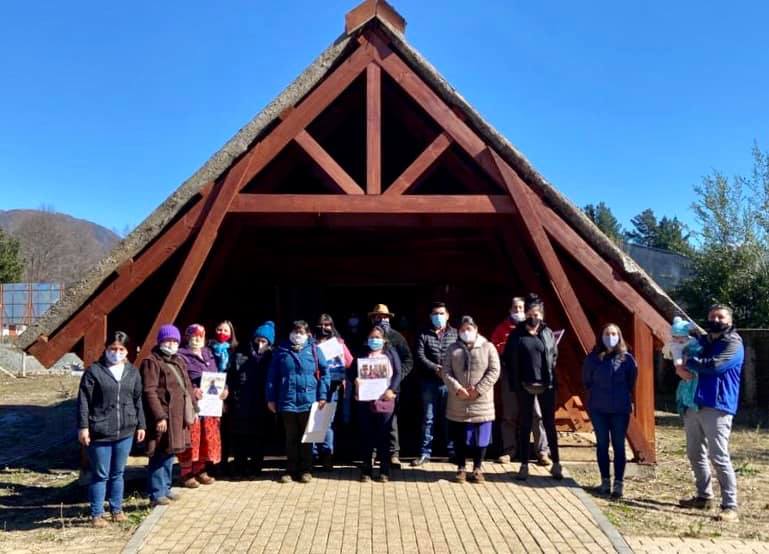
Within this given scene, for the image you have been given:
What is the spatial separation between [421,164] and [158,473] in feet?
13.2

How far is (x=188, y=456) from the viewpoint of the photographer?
264 inches

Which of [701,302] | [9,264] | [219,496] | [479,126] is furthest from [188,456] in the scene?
[9,264]

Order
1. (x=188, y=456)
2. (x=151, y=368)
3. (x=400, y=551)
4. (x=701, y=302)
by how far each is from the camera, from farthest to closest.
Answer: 1. (x=701, y=302)
2. (x=188, y=456)
3. (x=151, y=368)
4. (x=400, y=551)

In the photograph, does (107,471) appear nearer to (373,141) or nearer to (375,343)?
(375,343)

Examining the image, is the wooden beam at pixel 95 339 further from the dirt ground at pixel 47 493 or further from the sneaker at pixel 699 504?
the sneaker at pixel 699 504

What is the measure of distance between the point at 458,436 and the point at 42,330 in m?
4.36

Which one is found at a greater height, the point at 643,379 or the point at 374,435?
the point at 643,379

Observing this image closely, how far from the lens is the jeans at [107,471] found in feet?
19.0

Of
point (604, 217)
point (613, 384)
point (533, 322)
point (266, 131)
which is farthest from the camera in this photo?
point (604, 217)

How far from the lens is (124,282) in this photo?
718 centimetres

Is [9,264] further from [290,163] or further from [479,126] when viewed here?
[479,126]

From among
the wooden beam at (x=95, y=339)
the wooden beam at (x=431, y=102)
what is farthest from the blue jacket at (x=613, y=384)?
the wooden beam at (x=95, y=339)

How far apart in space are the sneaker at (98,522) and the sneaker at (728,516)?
17.6 ft

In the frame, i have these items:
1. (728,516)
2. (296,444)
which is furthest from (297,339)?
(728,516)
